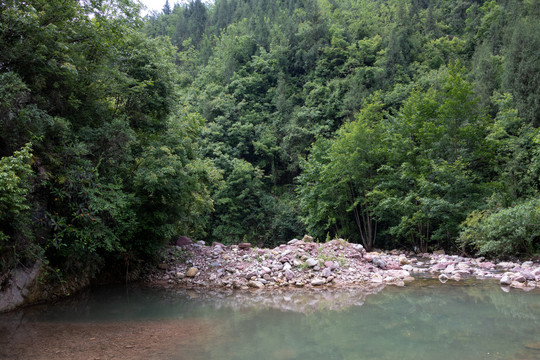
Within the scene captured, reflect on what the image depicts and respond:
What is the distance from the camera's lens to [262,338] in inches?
239

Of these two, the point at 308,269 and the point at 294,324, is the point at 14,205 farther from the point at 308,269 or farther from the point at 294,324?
the point at 308,269

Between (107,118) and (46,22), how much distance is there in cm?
267

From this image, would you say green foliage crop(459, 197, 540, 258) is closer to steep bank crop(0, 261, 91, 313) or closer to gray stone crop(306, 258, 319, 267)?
gray stone crop(306, 258, 319, 267)

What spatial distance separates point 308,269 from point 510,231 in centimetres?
753

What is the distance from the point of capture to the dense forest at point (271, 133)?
25.7ft

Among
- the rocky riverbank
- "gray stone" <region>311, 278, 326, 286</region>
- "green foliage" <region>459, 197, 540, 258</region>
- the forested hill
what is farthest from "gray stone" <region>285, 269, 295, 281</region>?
"green foliage" <region>459, 197, 540, 258</region>

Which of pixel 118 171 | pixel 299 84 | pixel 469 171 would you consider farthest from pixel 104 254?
pixel 299 84

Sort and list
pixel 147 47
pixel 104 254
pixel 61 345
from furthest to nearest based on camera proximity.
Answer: pixel 147 47 → pixel 104 254 → pixel 61 345

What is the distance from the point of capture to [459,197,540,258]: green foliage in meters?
11.9

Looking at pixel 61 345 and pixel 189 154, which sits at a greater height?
pixel 189 154

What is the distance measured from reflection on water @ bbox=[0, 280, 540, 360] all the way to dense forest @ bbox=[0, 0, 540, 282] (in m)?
1.68

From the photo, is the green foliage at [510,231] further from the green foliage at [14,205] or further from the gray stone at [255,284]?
the green foliage at [14,205]

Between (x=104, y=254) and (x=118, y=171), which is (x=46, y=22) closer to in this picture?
(x=118, y=171)

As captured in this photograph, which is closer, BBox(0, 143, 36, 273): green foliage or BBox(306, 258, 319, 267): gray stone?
BBox(0, 143, 36, 273): green foliage
